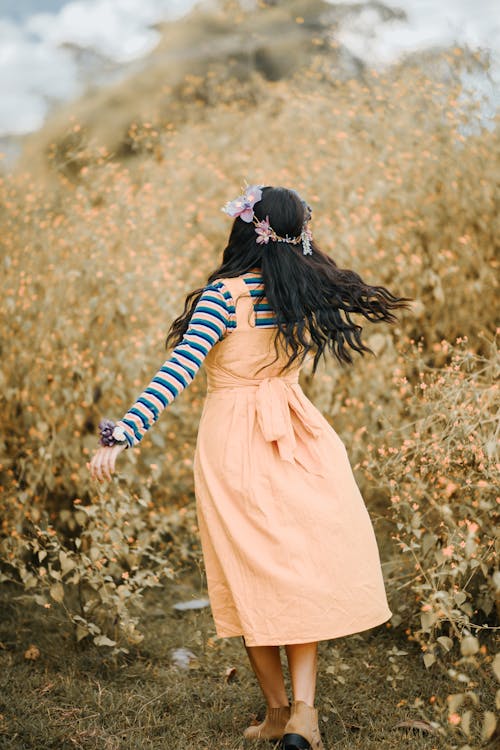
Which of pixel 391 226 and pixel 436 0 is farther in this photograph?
pixel 436 0

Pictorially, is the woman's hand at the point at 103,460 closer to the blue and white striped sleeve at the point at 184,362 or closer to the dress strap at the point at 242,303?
the blue and white striped sleeve at the point at 184,362

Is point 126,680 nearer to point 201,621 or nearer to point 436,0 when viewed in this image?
point 201,621

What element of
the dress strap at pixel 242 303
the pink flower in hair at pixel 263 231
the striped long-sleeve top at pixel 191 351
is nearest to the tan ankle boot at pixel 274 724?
the striped long-sleeve top at pixel 191 351

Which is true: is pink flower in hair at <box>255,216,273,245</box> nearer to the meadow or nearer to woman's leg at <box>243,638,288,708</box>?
the meadow

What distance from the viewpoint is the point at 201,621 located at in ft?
10.1

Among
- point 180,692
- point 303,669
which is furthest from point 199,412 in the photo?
point 303,669

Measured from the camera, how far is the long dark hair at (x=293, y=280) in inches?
82.0

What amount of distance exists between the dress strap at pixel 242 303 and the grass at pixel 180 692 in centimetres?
106

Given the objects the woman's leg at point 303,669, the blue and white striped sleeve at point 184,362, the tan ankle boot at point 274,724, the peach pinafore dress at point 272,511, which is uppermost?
the blue and white striped sleeve at point 184,362

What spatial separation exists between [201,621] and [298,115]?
9.85 feet

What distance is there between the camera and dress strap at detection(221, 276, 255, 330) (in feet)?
6.81

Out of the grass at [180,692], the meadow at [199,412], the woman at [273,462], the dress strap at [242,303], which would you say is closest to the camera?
the woman at [273,462]

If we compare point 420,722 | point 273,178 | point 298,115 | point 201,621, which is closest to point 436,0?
point 298,115

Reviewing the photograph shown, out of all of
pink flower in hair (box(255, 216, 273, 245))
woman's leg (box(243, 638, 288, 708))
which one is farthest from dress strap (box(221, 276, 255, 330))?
woman's leg (box(243, 638, 288, 708))
